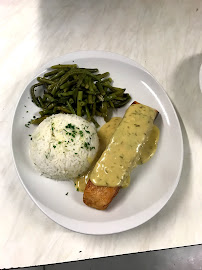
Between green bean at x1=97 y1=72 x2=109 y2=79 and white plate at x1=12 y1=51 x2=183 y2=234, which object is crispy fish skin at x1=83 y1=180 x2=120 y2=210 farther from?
green bean at x1=97 y1=72 x2=109 y2=79

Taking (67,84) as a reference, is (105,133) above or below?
below

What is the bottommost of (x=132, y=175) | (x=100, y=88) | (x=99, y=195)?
(x=132, y=175)

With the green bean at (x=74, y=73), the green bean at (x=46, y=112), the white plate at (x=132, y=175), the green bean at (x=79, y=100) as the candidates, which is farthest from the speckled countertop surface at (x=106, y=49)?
the green bean at (x=79, y=100)

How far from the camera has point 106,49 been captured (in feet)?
9.20

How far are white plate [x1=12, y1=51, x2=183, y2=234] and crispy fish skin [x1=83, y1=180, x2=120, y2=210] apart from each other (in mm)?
62

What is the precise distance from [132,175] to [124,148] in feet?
0.73

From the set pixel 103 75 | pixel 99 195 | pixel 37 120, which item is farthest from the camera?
A: pixel 103 75

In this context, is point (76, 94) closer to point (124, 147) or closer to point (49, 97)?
point (49, 97)

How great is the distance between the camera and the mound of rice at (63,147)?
2186mm

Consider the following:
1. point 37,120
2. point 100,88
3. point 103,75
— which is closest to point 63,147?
point 37,120

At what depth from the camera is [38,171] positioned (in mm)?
2213

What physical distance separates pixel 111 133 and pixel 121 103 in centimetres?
23

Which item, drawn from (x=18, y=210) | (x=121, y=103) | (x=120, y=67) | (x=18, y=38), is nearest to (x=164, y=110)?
(x=121, y=103)

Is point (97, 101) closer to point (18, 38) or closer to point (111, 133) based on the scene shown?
point (111, 133)
